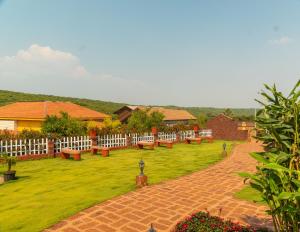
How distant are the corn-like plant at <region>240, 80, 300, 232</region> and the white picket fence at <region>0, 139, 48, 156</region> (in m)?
15.6

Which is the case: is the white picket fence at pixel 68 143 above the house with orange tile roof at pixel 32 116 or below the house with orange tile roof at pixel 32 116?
below

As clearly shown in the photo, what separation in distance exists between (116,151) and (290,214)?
17.3 meters

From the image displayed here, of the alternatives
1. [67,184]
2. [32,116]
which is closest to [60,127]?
[67,184]

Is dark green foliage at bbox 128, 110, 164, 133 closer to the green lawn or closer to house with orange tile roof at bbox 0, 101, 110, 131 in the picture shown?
house with orange tile roof at bbox 0, 101, 110, 131

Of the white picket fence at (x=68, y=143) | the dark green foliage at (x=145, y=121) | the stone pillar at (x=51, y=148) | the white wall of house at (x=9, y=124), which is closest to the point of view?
the white picket fence at (x=68, y=143)

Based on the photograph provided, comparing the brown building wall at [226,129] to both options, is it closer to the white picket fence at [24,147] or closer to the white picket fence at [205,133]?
the white picket fence at [205,133]

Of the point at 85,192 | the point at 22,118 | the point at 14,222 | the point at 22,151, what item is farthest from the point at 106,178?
the point at 22,118

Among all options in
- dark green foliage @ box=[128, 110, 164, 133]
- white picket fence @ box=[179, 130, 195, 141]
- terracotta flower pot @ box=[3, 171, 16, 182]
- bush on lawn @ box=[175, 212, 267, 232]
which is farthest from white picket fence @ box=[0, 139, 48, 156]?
white picket fence @ box=[179, 130, 195, 141]

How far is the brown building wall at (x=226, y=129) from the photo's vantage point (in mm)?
30844

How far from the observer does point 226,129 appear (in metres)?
31.5

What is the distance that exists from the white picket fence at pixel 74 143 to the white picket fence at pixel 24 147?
0.84 m

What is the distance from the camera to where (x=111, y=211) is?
23.9ft

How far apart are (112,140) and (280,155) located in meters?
18.2

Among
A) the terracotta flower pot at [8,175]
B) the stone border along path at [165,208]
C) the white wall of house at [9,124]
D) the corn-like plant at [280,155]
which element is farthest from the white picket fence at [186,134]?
the corn-like plant at [280,155]
